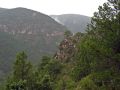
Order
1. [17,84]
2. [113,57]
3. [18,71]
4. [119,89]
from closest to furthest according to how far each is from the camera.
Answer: [113,57] → [119,89] → [17,84] → [18,71]

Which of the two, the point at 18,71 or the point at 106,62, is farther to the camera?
the point at 18,71

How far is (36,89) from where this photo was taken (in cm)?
5678

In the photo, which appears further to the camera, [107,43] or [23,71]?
[23,71]

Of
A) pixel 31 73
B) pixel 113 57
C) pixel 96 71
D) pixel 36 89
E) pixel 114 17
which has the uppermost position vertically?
pixel 114 17

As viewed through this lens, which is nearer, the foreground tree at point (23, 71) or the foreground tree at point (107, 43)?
the foreground tree at point (107, 43)

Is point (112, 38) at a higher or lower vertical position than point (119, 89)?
higher

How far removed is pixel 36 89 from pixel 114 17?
3394 cm

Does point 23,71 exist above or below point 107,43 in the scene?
below

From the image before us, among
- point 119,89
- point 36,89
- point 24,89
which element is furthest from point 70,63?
point 119,89

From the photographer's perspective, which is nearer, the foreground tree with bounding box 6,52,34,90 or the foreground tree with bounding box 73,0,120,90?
the foreground tree with bounding box 73,0,120,90

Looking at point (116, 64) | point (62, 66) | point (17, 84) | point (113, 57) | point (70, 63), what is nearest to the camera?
point (113, 57)

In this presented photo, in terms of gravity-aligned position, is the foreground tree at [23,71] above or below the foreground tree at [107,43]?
below

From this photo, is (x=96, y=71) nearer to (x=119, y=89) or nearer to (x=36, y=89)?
(x=119, y=89)

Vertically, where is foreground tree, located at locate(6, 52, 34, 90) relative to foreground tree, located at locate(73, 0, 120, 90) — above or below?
below
